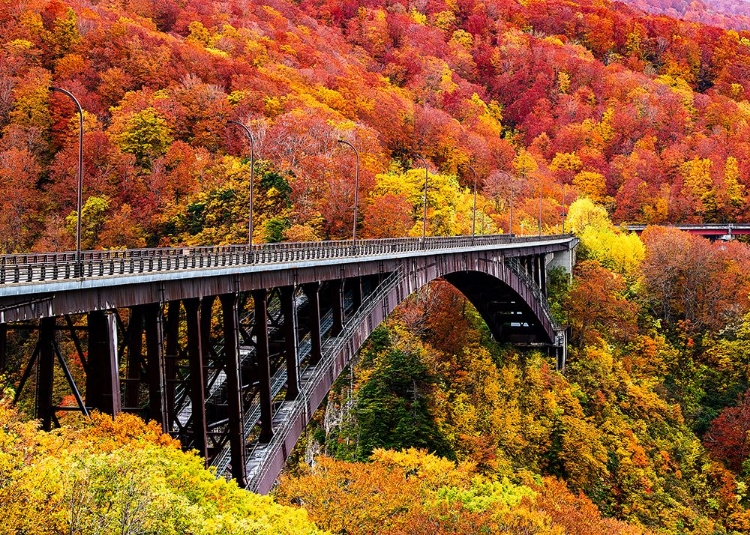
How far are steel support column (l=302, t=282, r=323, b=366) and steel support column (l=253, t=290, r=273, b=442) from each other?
3924mm

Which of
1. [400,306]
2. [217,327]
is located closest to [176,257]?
[217,327]

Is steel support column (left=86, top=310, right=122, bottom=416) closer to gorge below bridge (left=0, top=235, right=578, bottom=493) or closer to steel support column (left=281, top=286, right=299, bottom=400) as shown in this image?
gorge below bridge (left=0, top=235, right=578, bottom=493)

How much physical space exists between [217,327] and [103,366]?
113 feet

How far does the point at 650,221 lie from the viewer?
132 meters

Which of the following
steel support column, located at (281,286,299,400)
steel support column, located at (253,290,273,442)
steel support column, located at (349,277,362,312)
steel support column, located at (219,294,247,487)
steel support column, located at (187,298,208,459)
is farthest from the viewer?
steel support column, located at (349,277,362,312)

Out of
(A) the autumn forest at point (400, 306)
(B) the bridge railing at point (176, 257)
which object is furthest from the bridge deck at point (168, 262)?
(A) the autumn forest at point (400, 306)

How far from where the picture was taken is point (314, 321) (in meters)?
38.3

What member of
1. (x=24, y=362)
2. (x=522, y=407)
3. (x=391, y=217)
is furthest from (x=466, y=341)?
(x=24, y=362)

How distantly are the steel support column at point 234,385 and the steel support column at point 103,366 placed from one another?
6.43m

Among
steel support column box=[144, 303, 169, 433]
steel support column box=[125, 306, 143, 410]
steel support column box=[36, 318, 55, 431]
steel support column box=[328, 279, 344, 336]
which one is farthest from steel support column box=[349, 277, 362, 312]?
steel support column box=[36, 318, 55, 431]

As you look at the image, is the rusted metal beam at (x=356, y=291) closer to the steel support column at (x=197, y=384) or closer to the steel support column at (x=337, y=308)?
the steel support column at (x=337, y=308)

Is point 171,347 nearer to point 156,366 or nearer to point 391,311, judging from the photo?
point 156,366

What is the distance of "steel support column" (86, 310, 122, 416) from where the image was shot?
76.5 ft

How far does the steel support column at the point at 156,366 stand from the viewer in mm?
25969
